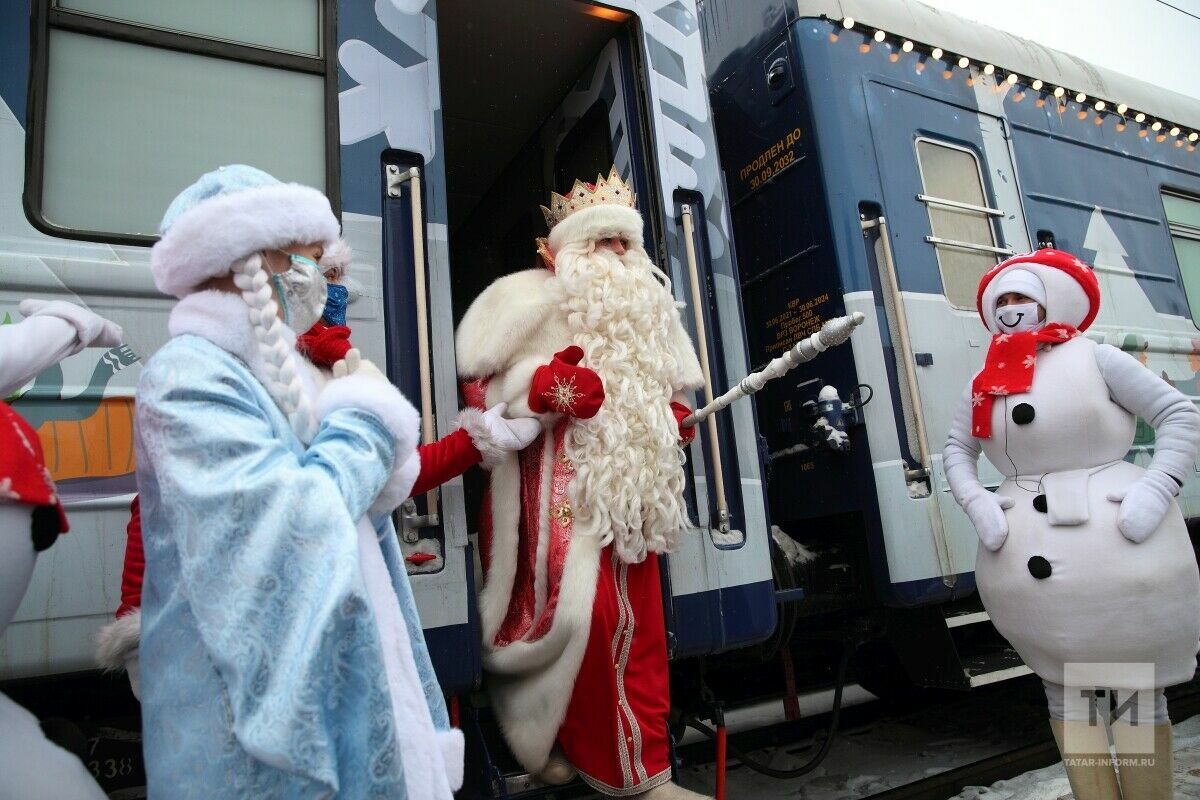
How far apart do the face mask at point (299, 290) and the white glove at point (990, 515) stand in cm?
203

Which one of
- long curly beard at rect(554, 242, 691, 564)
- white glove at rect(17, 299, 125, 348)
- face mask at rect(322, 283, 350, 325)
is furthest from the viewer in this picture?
long curly beard at rect(554, 242, 691, 564)

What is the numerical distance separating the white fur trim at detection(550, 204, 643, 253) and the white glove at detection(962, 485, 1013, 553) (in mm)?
1338

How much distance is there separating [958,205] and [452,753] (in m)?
3.31

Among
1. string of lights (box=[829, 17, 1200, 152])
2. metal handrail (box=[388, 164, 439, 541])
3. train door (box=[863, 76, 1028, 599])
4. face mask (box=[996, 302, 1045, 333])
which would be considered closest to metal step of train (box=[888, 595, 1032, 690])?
train door (box=[863, 76, 1028, 599])

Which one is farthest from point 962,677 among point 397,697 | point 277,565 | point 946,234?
point 277,565

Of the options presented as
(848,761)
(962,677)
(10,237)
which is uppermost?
(10,237)

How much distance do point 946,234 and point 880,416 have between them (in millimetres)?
1021

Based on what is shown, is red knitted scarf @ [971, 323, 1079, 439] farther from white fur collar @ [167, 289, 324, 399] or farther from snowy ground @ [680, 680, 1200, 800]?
white fur collar @ [167, 289, 324, 399]

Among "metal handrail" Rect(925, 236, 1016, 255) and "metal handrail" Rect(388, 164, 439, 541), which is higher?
"metal handrail" Rect(925, 236, 1016, 255)

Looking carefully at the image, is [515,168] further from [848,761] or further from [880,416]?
[848,761]

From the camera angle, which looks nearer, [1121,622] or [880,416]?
[1121,622]

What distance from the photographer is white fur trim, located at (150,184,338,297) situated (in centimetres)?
132

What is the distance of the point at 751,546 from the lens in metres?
2.58

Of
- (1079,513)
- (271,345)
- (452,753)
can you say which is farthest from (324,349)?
(1079,513)
